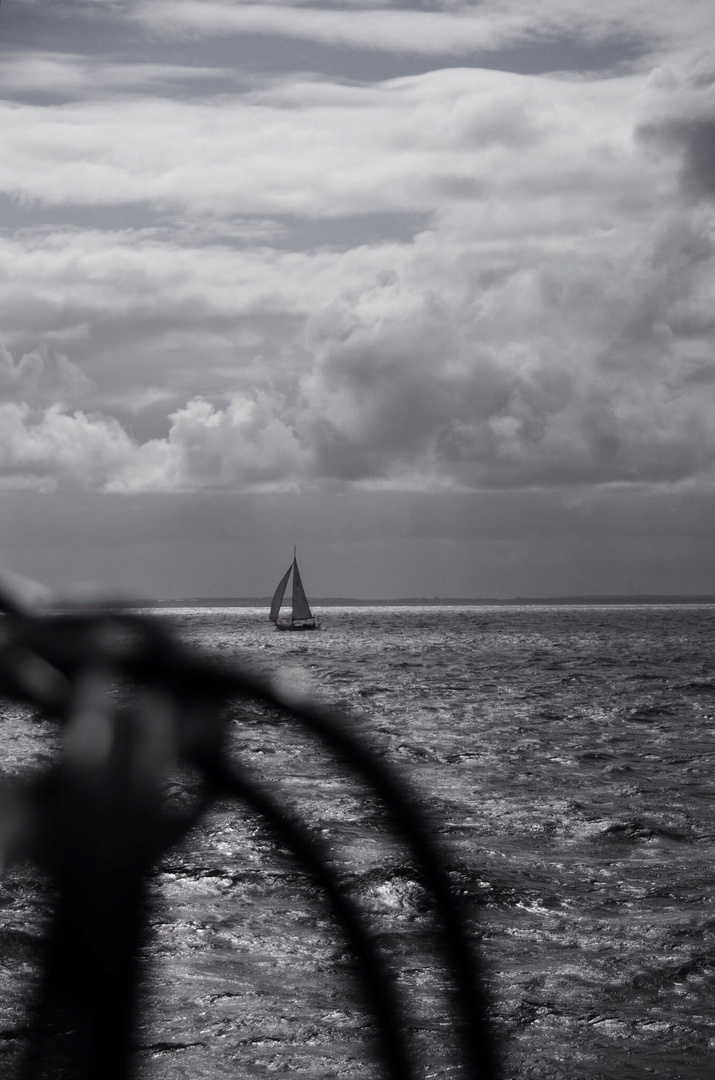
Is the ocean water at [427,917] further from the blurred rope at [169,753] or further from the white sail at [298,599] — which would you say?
the white sail at [298,599]

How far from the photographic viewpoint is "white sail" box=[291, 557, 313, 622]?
499 ft

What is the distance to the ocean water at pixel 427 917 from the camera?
4.14 meters

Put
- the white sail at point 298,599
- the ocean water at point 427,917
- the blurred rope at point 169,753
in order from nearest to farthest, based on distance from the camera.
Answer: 1. the blurred rope at point 169,753
2. the ocean water at point 427,917
3. the white sail at point 298,599

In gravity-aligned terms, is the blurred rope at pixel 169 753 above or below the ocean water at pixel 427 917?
above

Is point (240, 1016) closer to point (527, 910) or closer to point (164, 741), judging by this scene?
point (527, 910)

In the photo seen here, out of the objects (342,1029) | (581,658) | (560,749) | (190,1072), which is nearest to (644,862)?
(342,1029)

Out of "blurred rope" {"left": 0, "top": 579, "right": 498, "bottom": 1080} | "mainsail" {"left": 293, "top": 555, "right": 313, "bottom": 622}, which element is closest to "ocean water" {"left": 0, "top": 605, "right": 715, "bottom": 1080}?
"blurred rope" {"left": 0, "top": 579, "right": 498, "bottom": 1080}

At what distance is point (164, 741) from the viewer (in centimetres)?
201

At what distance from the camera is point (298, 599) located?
161m

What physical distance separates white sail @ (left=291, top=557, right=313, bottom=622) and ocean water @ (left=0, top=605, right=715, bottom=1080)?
121 meters

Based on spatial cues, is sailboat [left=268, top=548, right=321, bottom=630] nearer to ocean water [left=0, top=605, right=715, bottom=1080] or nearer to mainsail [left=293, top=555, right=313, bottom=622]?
mainsail [left=293, top=555, right=313, bottom=622]

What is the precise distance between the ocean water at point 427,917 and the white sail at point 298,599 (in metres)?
121

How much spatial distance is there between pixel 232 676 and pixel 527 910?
14865 mm

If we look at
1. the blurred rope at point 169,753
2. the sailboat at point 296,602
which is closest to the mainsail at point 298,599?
the sailboat at point 296,602
